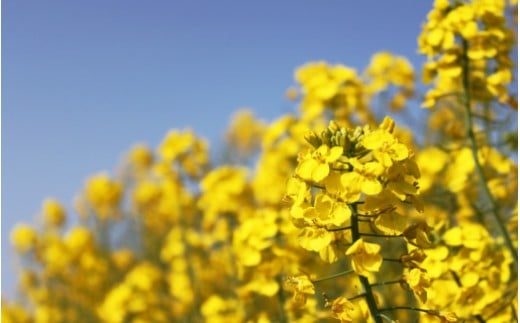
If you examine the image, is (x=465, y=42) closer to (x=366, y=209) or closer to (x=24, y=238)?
(x=366, y=209)

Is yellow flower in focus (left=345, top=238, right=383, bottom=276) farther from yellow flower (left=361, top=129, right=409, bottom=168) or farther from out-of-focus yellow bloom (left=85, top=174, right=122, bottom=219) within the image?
out-of-focus yellow bloom (left=85, top=174, right=122, bottom=219)

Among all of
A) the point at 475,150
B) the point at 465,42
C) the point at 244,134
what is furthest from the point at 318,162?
the point at 244,134

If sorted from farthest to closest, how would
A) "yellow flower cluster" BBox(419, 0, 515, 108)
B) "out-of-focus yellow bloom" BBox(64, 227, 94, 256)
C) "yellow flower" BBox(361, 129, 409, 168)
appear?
"out-of-focus yellow bloom" BBox(64, 227, 94, 256), "yellow flower cluster" BBox(419, 0, 515, 108), "yellow flower" BBox(361, 129, 409, 168)

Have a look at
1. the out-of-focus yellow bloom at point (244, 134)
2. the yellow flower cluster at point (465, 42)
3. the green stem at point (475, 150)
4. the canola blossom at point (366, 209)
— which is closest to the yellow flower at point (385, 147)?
the canola blossom at point (366, 209)

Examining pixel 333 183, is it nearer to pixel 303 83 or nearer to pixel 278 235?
pixel 278 235

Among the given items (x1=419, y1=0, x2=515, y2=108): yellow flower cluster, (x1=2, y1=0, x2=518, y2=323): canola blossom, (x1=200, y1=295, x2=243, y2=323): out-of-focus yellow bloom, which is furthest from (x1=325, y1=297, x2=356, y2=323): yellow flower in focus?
(x1=200, y1=295, x2=243, y2=323): out-of-focus yellow bloom

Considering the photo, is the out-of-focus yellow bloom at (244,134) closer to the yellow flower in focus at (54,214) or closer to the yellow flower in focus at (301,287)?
the yellow flower in focus at (54,214)

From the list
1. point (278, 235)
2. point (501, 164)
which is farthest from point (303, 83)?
point (278, 235)
